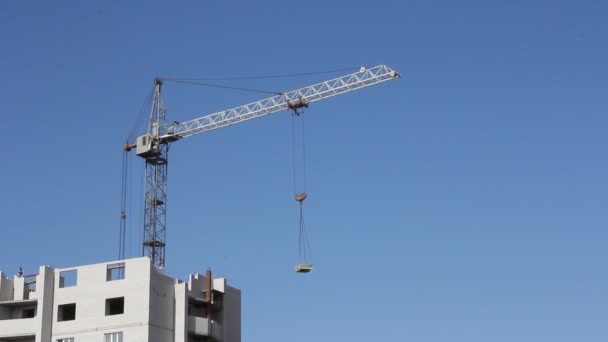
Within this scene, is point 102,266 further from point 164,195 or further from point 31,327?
point 164,195

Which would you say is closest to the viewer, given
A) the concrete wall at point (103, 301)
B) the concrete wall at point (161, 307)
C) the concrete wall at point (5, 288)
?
the concrete wall at point (103, 301)

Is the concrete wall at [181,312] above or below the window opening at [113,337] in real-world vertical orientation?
above

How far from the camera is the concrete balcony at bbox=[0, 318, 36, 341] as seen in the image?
8850 centimetres

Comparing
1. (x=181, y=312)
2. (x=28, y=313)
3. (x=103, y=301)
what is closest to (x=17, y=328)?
(x=28, y=313)

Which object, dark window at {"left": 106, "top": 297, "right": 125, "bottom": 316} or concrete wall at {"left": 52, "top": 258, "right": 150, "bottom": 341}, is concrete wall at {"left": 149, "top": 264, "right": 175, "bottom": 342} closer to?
concrete wall at {"left": 52, "top": 258, "right": 150, "bottom": 341}

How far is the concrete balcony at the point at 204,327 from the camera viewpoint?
89875 millimetres

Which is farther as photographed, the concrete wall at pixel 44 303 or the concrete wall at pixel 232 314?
the concrete wall at pixel 232 314

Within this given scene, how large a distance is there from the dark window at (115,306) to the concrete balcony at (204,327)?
19.0ft

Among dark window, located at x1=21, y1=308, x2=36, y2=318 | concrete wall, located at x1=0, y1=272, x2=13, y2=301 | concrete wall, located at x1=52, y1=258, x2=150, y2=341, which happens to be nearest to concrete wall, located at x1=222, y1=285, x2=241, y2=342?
concrete wall, located at x1=52, y1=258, x2=150, y2=341

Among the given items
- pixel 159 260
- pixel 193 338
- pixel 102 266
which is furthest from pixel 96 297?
→ pixel 159 260

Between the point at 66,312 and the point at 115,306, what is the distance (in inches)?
183

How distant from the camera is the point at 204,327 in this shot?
91.0 metres

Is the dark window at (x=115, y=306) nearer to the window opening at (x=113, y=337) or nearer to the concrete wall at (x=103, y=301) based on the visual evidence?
the concrete wall at (x=103, y=301)

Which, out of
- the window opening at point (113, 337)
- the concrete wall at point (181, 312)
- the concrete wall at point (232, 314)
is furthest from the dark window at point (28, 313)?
the concrete wall at point (232, 314)
